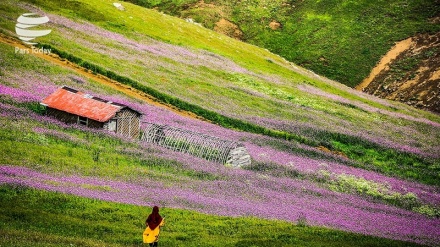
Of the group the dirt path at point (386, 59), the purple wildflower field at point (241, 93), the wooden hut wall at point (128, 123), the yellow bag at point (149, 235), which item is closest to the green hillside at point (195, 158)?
the purple wildflower field at point (241, 93)

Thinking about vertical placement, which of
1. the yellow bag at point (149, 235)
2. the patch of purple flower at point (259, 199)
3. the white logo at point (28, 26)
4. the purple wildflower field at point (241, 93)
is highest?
the yellow bag at point (149, 235)

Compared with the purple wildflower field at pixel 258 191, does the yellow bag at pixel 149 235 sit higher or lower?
higher

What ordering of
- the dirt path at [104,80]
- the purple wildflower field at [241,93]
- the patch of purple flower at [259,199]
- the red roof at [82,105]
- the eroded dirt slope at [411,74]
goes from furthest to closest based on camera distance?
1. the eroded dirt slope at [411,74]
2. the purple wildflower field at [241,93]
3. the dirt path at [104,80]
4. the red roof at [82,105]
5. the patch of purple flower at [259,199]

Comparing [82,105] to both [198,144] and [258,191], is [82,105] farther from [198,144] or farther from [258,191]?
[258,191]

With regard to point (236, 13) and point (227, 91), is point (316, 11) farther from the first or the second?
point (227, 91)

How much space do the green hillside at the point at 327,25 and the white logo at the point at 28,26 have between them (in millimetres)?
54215

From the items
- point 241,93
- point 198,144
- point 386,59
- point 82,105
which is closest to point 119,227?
point 198,144

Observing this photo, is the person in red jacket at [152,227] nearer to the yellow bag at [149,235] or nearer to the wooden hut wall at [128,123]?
the yellow bag at [149,235]

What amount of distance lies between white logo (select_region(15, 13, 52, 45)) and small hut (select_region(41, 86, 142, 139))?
23582mm

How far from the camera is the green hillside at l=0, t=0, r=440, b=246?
26828 millimetres

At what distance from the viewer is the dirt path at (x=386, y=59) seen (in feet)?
349

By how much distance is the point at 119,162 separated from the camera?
1441 inches

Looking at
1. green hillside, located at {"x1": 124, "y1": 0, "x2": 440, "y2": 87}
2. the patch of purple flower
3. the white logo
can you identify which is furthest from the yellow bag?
green hillside, located at {"x1": 124, "y1": 0, "x2": 440, "y2": 87}

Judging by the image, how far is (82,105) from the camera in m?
44.3
